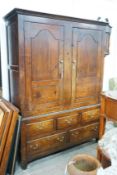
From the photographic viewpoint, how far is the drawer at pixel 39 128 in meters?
2.12

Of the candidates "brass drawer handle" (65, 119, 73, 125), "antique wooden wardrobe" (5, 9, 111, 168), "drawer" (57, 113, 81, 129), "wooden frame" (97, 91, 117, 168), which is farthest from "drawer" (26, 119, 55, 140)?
"wooden frame" (97, 91, 117, 168)

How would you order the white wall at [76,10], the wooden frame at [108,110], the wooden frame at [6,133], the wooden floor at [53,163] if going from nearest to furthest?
the wooden frame at [108,110], the wooden frame at [6,133], the wooden floor at [53,163], the white wall at [76,10]

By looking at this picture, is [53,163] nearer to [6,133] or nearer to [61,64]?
[6,133]

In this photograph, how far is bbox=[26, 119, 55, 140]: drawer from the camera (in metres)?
2.12

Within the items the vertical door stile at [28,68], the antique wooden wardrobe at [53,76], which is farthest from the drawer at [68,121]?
the vertical door stile at [28,68]

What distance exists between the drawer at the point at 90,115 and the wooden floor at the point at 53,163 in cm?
45

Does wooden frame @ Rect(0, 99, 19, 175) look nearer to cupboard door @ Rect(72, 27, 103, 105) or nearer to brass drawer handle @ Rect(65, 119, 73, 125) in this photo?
brass drawer handle @ Rect(65, 119, 73, 125)

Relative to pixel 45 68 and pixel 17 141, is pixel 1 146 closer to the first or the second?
pixel 17 141

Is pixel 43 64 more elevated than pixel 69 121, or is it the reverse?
pixel 43 64

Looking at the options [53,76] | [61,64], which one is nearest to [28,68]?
[53,76]

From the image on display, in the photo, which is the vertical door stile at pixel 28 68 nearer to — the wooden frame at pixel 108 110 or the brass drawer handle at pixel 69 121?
the brass drawer handle at pixel 69 121

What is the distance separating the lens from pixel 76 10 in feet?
8.96

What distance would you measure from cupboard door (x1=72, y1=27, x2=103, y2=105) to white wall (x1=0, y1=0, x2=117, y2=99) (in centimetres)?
59

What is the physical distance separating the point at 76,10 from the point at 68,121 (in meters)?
1.75
